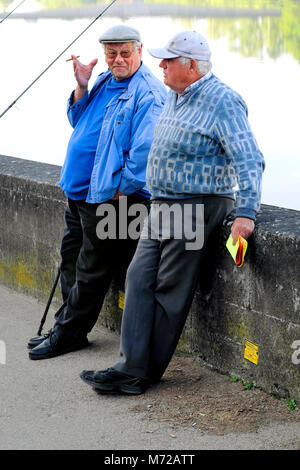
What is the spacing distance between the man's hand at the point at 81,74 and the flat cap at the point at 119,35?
0.21 meters

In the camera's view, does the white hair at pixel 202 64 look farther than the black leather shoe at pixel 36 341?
No

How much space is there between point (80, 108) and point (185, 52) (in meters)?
1.03

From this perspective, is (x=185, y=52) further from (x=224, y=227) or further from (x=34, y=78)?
(x=34, y=78)

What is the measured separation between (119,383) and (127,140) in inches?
53.7

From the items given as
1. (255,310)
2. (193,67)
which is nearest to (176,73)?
(193,67)

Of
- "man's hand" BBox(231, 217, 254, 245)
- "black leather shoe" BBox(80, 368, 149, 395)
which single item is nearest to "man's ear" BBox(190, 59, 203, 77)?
"man's hand" BBox(231, 217, 254, 245)

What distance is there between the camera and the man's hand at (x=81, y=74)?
518 cm

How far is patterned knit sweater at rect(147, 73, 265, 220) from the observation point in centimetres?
435

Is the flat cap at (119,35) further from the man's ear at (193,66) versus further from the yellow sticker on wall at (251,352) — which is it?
the yellow sticker on wall at (251,352)

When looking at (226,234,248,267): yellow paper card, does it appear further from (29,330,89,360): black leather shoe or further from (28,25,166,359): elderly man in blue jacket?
(29,330,89,360): black leather shoe

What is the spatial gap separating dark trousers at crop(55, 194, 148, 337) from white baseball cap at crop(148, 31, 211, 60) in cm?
98

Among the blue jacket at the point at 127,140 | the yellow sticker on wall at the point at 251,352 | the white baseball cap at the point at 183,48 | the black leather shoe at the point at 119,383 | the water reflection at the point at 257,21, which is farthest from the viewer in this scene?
the water reflection at the point at 257,21

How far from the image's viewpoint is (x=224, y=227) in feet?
15.4

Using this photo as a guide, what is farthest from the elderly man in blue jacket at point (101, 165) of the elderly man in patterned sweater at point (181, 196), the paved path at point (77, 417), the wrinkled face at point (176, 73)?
the wrinkled face at point (176, 73)
